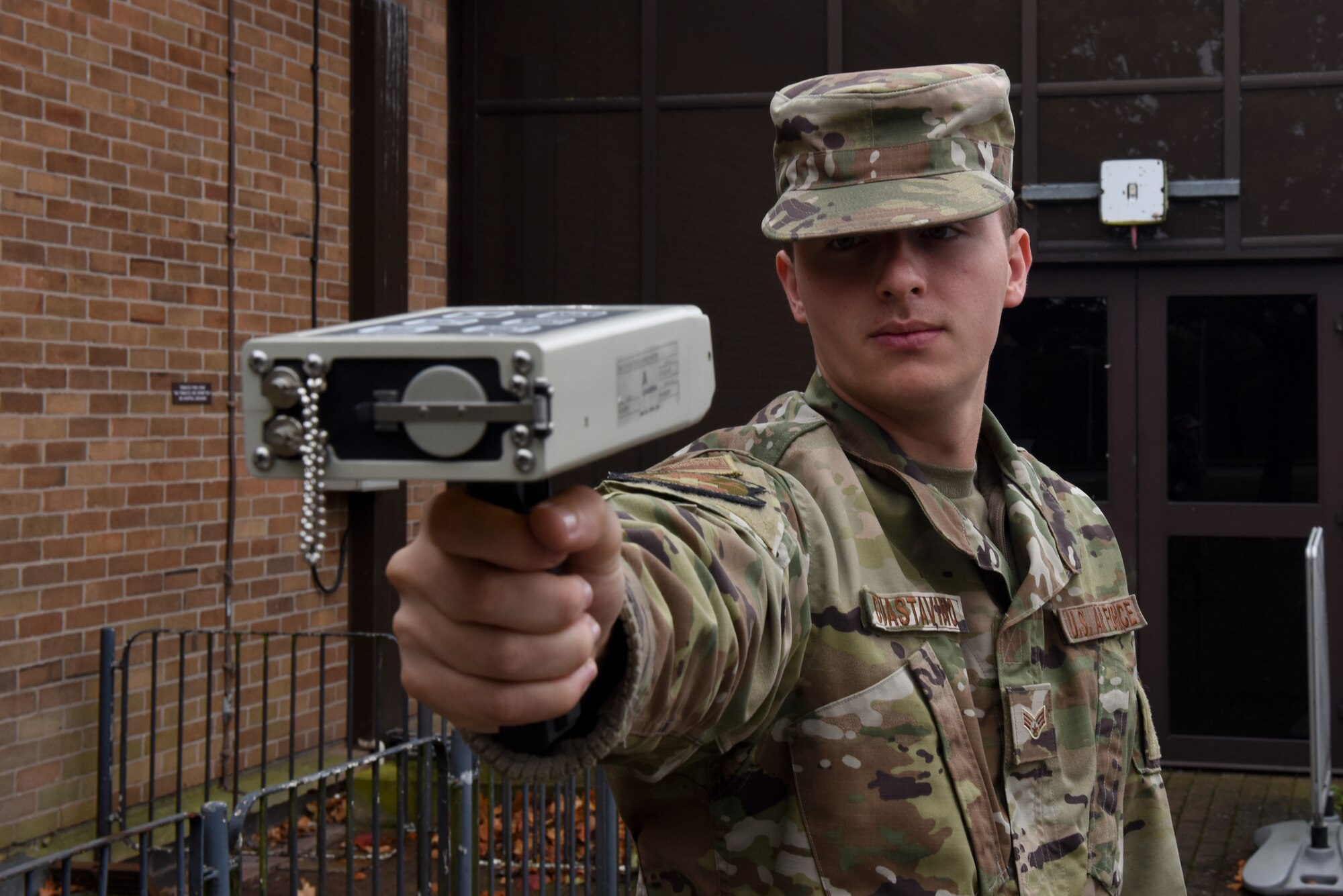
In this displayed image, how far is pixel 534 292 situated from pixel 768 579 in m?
6.38

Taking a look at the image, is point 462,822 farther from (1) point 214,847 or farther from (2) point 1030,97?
(2) point 1030,97

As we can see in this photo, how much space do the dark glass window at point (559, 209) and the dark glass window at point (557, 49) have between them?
16cm

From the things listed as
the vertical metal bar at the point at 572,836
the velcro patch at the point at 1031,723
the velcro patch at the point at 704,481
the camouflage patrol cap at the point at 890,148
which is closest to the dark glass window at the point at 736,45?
the vertical metal bar at the point at 572,836

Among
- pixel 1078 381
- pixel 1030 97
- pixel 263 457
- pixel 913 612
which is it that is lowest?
pixel 913 612

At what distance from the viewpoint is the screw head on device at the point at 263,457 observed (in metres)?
0.92

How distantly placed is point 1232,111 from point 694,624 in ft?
21.7

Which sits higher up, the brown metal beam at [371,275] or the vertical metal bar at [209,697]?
the brown metal beam at [371,275]

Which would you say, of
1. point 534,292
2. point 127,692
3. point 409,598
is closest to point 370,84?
point 534,292

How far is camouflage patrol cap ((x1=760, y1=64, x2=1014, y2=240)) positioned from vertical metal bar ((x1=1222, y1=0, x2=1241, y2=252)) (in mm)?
5580

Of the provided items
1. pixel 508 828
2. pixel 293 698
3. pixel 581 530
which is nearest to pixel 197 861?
pixel 508 828

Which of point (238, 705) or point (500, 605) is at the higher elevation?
point (500, 605)

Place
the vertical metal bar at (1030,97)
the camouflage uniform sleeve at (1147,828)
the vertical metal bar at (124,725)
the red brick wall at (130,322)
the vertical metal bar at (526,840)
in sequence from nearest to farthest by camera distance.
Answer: the camouflage uniform sleeve at (1147,828)
the vertical metal bar at (526,840)
the red brick wall at (130,322)
the vertical metal bar at (124,725)
the vertical metal bar at (1030,97)

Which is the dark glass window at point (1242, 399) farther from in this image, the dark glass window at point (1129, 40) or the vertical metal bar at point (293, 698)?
the vertical metal bar at point (293, 698)

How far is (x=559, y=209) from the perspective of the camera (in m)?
7.68
